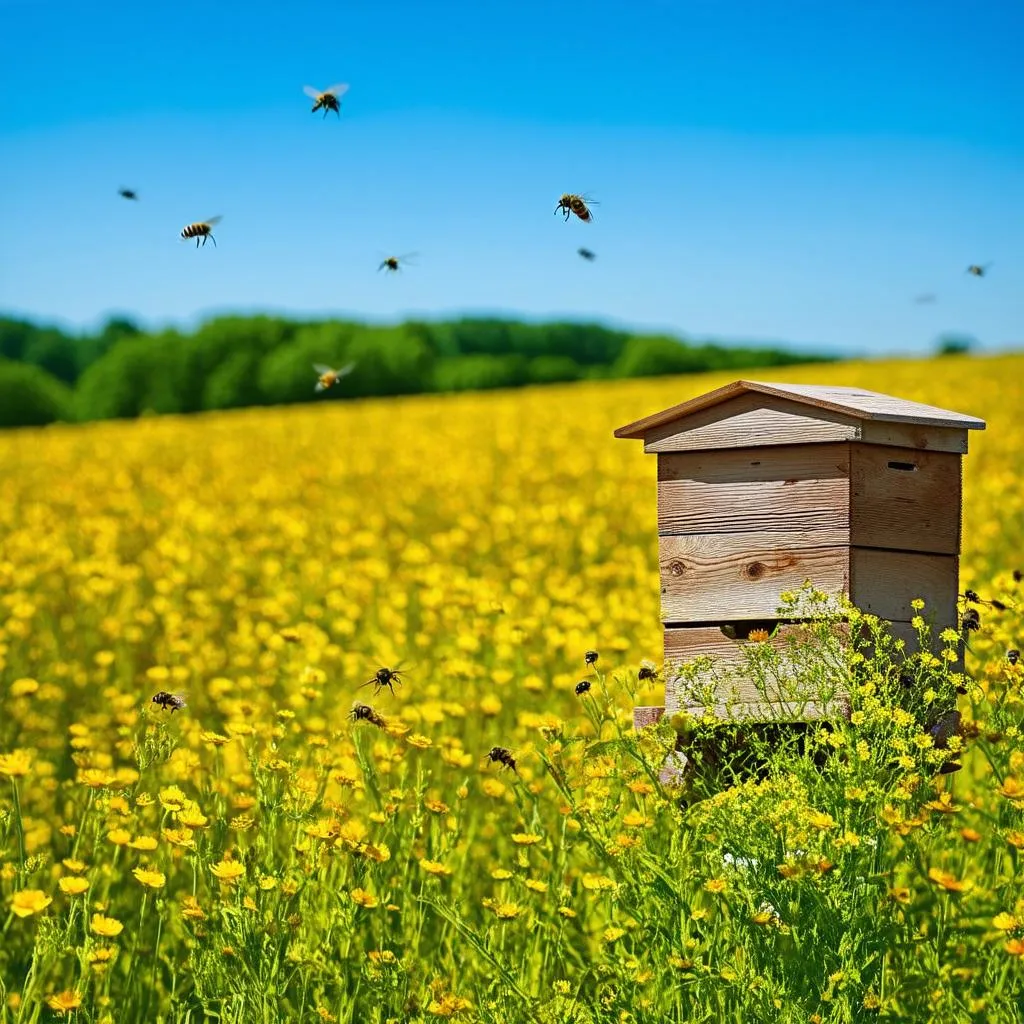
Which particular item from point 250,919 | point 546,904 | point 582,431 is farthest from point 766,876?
point 582,431

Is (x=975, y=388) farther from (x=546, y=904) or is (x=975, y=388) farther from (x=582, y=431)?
(x=546, y=904)

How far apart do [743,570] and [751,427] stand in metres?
0.41

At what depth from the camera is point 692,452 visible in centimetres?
363

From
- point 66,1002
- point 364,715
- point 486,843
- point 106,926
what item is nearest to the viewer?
point 66,1002

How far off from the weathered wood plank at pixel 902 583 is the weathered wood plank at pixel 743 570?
8 cm

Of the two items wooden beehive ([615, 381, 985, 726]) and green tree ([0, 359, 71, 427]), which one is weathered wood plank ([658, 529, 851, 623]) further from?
green tree ([0, 359, 71, 427])

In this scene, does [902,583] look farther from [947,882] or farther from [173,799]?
[173,799]

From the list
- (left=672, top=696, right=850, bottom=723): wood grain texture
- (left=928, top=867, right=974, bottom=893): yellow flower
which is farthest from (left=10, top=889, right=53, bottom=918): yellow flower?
(left=928, top=867, right=974, bottom=893): yellow flower

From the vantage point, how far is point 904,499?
3547 mm

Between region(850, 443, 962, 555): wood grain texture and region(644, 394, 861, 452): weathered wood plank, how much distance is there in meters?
0.10

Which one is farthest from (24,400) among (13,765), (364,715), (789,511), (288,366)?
(789,511)

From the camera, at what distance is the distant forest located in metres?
49.9

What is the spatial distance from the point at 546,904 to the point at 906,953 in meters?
0.94

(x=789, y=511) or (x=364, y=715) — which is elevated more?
(x=789, y=511)
